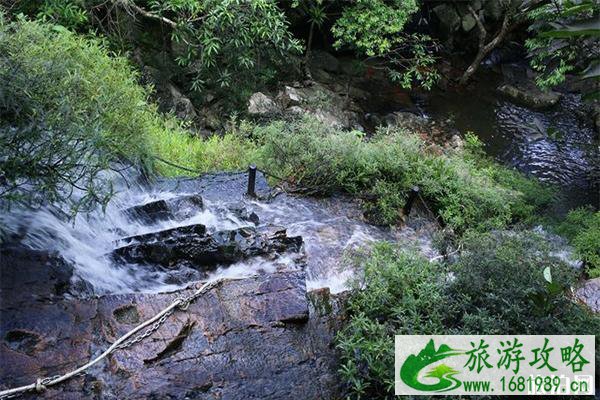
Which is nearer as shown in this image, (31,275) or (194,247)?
(31,275)

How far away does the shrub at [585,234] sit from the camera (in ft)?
19.4

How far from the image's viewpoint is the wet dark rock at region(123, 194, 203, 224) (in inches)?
208

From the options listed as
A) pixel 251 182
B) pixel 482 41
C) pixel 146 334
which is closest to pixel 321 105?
pixel 482 41

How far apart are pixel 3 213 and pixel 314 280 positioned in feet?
8.97

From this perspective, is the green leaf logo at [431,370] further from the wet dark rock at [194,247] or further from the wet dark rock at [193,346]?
the wet dark rock at [194,247]

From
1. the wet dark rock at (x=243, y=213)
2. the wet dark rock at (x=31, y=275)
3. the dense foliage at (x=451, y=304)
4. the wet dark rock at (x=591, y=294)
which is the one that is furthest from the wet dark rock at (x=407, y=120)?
the wet dark rock at (x=31, y=275)

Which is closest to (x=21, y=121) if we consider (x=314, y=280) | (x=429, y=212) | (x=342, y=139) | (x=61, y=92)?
(x=61, y=92)

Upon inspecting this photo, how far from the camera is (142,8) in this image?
8453 mm

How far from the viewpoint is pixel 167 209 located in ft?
17.8

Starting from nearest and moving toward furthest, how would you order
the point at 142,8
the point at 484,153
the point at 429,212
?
the point at 429,212, the point at 142,8, the point at 484,153

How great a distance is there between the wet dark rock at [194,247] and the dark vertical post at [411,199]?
6.31 feet

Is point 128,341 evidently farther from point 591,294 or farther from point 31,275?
point 591,294

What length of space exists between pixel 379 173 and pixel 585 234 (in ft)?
8.71

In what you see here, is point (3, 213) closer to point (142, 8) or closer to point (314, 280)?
point (314, 280)
